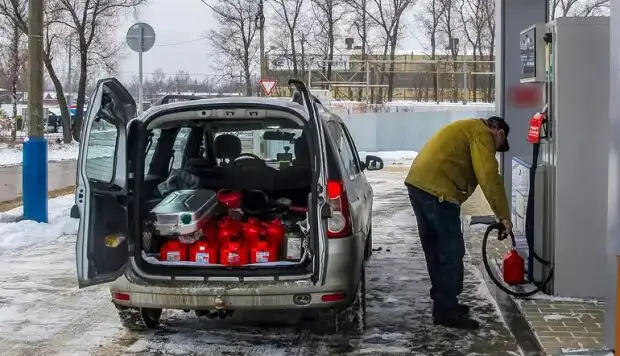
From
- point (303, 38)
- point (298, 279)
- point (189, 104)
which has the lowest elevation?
point (298, 279)

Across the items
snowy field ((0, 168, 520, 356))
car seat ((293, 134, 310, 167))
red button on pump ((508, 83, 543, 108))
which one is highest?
red button on pump ((508, 83, 543, 108))

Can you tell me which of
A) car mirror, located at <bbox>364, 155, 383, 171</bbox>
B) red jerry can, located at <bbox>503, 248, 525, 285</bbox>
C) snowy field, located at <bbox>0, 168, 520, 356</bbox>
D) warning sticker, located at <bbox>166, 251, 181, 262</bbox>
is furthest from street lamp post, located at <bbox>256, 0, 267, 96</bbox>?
warning sticker, located at <bbox>166, 251, 181, 262</bbox>

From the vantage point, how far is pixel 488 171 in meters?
6.09

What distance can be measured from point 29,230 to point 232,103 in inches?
241

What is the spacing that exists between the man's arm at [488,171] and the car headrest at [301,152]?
151 centimetres

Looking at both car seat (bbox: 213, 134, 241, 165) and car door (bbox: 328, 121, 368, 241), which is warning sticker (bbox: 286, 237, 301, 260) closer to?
car door (bbox: 328, 121, 368, 241)

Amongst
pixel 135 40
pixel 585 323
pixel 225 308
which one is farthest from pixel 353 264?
pixel 135 40

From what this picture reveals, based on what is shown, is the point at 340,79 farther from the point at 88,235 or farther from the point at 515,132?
the point at 88,235

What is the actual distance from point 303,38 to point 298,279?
4055 cm

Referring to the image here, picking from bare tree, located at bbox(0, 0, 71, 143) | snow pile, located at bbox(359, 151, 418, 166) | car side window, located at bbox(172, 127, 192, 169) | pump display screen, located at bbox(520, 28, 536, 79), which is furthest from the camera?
bare tree, located at bbox(0, 0, 71, 143)

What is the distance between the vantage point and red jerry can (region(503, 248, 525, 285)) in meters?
7.38

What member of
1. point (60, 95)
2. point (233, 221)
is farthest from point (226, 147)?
point (60, 95)

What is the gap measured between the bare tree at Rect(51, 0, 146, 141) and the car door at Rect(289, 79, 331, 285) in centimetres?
3034

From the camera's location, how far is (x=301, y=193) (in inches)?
275
